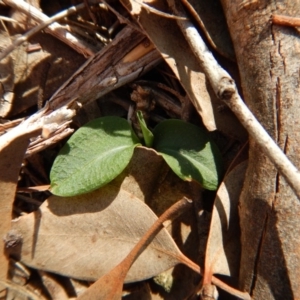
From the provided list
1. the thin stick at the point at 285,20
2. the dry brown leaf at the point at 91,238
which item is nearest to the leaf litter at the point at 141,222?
the dry brown leaf at the point at 91,238

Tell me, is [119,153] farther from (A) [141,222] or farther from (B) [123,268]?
(B) [123,268]

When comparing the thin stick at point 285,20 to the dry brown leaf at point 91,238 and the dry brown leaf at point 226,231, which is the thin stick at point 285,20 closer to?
the dry brown leaf at point 226,231

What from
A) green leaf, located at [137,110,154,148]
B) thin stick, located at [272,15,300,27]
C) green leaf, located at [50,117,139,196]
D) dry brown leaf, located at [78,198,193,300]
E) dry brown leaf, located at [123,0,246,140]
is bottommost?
dry brown leaf, located at [78,198,193,300]

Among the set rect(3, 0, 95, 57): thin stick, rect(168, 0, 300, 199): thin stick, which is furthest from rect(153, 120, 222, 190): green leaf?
rect(3, 0, 95, 57): thin stick

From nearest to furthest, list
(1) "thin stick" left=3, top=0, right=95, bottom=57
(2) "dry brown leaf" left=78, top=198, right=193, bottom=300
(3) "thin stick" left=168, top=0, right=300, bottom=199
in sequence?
(3) "thin stick" left=168, top=0, right=300, bottom=199 → (2) "dry brown leaf" left=78, top=198, right=193, bottom=300 → (1) "thin stick" left=3, top=0, right=95, bottom=57

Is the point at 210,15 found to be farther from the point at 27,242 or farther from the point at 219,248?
the point at 27,242

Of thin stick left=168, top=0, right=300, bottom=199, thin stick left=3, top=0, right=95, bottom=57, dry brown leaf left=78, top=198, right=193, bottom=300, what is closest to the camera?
thin stick left=168, top=0, right=300, bottom=199

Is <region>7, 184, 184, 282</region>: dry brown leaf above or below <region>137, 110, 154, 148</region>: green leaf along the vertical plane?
below

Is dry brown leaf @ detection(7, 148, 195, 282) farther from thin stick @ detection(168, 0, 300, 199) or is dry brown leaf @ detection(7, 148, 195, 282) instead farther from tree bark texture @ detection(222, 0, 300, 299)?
thin stick @ detection(168, 0, 300, 199)
